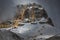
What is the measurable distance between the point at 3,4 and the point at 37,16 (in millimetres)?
1079

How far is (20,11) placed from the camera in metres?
5.82

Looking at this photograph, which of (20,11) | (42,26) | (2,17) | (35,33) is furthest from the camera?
(20,11)

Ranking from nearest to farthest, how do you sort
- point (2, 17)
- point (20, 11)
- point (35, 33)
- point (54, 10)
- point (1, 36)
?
point (1, 36)
point (35, 33)
point (2, 17)
point (54, 10)
point (20, 11)

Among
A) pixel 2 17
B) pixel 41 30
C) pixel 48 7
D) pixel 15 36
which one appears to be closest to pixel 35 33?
pixel 41 30

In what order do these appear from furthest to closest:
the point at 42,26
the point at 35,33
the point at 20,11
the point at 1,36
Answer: the point at 20,11
the point at 42,26
the point at 35,33
the point at 1,36

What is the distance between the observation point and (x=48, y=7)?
5.50 meters

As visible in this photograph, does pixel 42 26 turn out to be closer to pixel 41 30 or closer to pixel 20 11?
pixel 41 30

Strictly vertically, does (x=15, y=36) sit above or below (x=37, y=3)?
below

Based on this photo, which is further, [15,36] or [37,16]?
[37,16]

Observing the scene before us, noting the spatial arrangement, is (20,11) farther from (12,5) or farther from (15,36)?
(15,36)

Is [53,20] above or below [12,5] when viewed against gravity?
below

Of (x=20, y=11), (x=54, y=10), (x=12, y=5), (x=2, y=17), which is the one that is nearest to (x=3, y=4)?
(x=2, y=17)

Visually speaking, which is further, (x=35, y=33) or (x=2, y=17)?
(x=2, y=17)

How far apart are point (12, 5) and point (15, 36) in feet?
6.99
